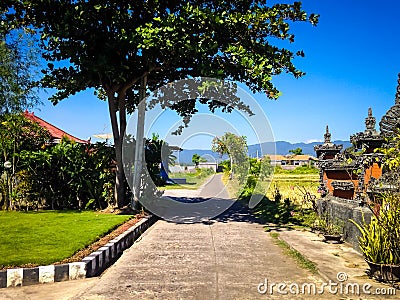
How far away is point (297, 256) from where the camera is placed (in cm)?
660

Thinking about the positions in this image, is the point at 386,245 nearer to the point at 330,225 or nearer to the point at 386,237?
the point at 386,237

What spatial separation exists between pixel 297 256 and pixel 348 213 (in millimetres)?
1454

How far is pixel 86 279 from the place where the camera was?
206 inches

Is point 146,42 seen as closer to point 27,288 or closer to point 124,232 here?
point 124,232

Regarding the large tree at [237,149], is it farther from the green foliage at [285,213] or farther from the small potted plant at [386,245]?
the small potted plant at [386,245]

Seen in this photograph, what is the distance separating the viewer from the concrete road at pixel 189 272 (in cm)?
468

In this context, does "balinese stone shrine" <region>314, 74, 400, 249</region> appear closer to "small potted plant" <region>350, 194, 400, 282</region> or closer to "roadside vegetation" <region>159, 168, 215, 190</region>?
"small potted plant" <region>350, 194, 400, 282</region>

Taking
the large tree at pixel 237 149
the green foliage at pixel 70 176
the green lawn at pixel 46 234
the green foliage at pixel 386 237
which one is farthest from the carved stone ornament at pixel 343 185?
the large tree at pixel 237 149

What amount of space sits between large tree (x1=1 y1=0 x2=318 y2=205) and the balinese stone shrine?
235 cm

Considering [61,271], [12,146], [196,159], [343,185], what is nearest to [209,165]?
[196,159]

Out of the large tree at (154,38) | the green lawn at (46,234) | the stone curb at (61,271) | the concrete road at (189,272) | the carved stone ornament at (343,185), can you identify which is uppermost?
the large tree at (154,38)

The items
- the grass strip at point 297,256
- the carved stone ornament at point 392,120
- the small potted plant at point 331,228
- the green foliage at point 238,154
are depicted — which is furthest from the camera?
the green foliage at point 238,154

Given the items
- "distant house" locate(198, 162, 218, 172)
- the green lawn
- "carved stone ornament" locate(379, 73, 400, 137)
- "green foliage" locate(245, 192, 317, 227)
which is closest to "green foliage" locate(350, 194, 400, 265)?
"carved stone ornament" locate(379, 73, 400, 137)

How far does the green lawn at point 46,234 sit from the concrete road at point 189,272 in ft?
2.19
